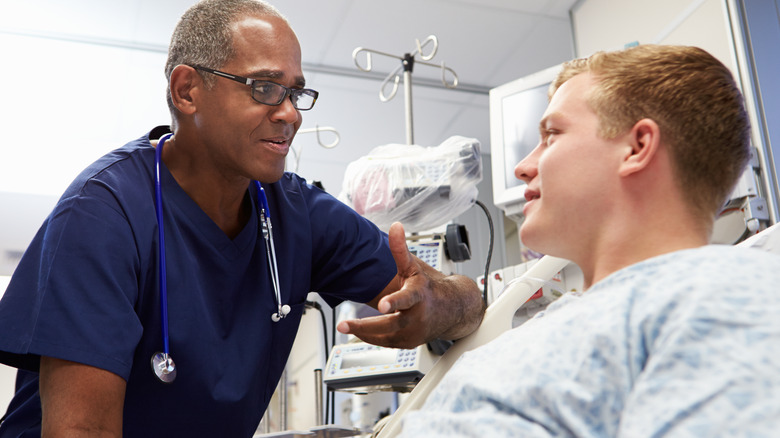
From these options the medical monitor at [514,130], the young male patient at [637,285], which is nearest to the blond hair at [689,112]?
the young male patient at [637,285]

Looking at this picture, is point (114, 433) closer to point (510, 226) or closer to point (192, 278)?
point (192, 278)

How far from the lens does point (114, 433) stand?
909 millimetres

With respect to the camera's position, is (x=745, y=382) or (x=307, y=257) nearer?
(x=745, y=382)

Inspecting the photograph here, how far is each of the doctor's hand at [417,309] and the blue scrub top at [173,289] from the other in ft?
0.64

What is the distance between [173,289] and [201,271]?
0.25 feet

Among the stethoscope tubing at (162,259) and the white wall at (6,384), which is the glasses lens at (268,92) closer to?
the stethoscope tubing at (162,259)

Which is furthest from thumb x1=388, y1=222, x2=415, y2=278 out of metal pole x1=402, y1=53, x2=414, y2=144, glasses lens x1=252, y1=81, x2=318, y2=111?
metal pole x1=402, y1=53, x2=414, y2=144

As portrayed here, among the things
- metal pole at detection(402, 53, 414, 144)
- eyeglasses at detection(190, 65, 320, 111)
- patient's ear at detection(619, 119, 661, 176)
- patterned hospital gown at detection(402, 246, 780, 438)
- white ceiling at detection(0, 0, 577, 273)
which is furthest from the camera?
white ceiling at detection(0, 0, 577, 273)

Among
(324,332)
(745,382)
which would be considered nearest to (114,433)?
(745,382)

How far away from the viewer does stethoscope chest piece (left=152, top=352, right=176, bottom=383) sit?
1.02m

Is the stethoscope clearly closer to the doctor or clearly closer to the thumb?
the doctor

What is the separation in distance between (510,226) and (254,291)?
4.02 meters

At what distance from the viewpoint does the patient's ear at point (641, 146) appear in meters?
0.73

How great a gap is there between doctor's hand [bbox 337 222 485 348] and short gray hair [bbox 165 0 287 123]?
1.55ft
